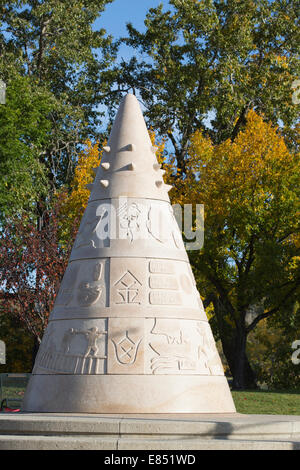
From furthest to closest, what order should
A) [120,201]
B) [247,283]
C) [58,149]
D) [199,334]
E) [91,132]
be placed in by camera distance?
[91,132]
[58,149]
[247,283]
[120,201]
[199,334]

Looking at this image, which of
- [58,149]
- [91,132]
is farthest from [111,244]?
[91,132]

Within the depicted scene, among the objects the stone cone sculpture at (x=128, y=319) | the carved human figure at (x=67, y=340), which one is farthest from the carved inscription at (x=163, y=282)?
the carved human figure at (x=67, y=340)

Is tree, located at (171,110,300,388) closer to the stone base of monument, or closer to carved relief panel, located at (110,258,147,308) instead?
carved relief panel, located at (110,258,147,308)

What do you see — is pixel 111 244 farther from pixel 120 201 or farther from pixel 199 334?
pixel 199 334

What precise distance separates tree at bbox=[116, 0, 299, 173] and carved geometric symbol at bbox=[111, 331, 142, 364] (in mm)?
20084

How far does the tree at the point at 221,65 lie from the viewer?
87.3 ft

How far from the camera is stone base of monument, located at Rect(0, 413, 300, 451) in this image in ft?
19.9

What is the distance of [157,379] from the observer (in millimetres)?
7414

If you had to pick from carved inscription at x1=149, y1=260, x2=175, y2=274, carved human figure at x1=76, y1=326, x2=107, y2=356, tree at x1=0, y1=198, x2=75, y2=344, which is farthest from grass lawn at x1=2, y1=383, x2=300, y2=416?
carved human figure at x1=76, y1=326, x2=107, y2=356

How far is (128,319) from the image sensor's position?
7.71 metres

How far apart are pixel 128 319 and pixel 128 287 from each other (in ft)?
1.44

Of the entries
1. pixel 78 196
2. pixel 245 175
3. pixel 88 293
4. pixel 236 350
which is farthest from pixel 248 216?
pixel 88 293

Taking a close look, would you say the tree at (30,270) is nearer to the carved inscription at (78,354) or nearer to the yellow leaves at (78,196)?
the yellow leaves at (78,196)

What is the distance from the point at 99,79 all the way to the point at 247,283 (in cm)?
1306
